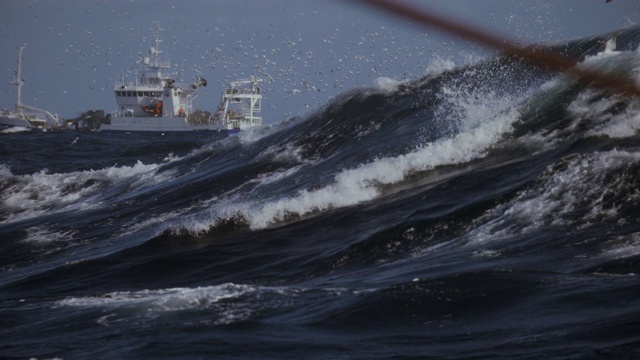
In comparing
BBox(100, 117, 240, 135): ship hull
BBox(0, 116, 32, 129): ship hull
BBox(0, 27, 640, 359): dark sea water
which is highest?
BBox(0, 116, 32, 129): ship hull

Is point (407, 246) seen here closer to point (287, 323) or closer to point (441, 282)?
point (441, 282)

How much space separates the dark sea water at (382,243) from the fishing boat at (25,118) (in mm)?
85798

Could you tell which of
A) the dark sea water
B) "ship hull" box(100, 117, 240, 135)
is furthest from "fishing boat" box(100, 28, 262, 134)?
the dark sea water

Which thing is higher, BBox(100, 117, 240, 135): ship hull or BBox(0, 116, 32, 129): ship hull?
BBox(0, 116, 32, 129): ship hull

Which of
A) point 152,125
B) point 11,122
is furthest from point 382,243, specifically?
point 11,122

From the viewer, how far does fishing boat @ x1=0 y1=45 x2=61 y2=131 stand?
359 ft

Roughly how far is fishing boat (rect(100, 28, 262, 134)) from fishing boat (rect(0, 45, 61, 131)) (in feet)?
33.7

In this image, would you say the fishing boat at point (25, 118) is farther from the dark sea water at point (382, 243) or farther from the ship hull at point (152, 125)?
the dark sea water at point (382, 243)

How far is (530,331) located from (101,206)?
17.6m

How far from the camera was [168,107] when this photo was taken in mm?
102062

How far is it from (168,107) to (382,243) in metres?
90.8

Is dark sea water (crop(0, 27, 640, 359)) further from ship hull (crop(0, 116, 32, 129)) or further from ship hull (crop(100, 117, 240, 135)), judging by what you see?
ship hull (crop(0, 116, 32, 129))

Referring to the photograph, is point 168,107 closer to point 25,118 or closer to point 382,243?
point 25,118

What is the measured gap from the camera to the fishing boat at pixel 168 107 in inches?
3826
